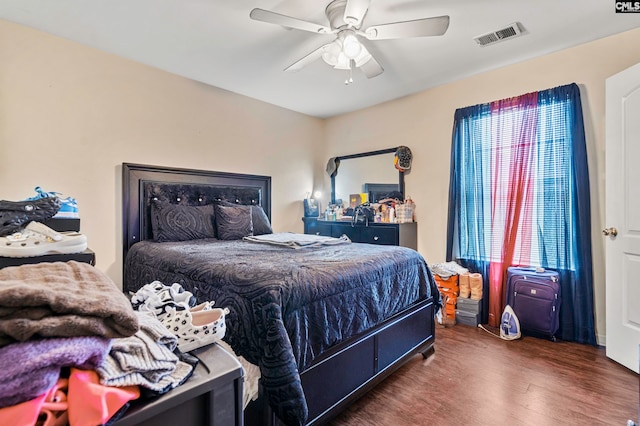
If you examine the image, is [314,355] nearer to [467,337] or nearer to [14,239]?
[14,239]

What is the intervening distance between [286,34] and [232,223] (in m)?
1.78

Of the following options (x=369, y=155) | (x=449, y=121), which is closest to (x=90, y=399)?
(x=449, y=121)

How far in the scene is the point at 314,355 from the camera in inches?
57.5

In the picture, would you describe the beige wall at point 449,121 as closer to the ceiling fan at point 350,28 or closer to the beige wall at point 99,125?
the ceiling fan at point 350,28

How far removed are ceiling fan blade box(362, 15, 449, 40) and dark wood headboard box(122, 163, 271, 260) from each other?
2.22 m

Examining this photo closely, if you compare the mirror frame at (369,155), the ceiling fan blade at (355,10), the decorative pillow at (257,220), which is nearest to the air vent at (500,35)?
the ceiling fan blade at (355,10)

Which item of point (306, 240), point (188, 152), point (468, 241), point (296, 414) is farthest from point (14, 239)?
point (468, 241)

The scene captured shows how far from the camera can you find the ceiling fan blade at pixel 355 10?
5.84ft

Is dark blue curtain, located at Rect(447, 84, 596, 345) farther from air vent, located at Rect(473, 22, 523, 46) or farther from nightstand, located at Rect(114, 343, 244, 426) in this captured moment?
nightstand, located at Rect(114, 343, 244, 426)

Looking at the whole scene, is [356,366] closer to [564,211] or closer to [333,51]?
[333,51]

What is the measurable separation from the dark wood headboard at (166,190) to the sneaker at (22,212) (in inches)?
53.5

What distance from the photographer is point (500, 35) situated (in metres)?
2.46

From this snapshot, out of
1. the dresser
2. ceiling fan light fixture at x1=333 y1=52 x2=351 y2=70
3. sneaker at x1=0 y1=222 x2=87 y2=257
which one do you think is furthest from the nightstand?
the dresser

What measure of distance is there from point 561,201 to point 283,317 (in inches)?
105
